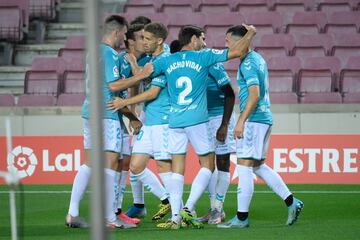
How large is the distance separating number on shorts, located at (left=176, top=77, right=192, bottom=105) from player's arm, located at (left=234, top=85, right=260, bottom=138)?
0.54 meters

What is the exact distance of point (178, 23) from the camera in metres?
17.7

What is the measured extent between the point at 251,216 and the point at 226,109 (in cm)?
148

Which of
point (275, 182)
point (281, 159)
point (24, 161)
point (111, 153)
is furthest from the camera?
point (24, 161)

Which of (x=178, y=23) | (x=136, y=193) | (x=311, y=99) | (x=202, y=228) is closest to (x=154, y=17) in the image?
(x=178, y=23)

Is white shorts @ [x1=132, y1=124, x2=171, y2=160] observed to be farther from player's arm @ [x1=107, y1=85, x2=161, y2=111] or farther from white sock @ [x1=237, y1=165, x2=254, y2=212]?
white sock @ [x1=237, y1=165, x2=254, y2=212]

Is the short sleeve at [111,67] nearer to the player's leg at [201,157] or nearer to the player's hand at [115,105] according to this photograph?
the player's hand at [115,105]

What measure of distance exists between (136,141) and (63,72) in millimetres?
6947

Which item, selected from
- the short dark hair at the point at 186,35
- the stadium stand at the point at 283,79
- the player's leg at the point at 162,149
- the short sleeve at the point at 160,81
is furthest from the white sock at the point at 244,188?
the stadium stand at the point at 283,79

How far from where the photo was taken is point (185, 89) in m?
9.02

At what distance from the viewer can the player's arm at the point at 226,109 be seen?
31.4ft

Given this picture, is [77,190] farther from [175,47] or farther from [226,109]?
[175,47]

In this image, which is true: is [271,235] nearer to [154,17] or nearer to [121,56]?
[121,56]

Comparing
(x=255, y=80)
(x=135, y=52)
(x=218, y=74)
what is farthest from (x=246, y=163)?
(x=135, y=52)

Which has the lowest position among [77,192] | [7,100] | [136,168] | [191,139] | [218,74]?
[77,192]
